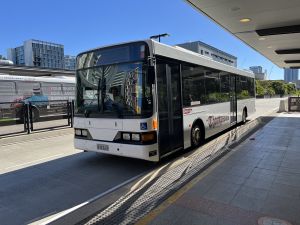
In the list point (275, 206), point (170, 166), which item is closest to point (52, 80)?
point (170, 166)

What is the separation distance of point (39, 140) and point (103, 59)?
234 inches

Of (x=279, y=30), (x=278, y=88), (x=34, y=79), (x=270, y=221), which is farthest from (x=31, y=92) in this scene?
(x=278, y=88)

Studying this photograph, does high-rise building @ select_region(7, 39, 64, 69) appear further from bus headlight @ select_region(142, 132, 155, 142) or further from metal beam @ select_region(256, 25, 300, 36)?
bus headlight @ select_region(142, 132, 155, 142)

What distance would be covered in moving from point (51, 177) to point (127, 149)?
5.91 ft

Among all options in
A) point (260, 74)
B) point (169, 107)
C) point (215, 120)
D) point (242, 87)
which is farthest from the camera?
point (260, 74)

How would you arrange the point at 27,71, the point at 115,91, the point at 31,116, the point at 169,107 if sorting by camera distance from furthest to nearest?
the point at 27,71
the point at 31,116
the point at 169,107
the point at 115,91

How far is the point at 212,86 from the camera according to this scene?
970 cm

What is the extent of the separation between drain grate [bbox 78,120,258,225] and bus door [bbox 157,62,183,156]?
58 cm

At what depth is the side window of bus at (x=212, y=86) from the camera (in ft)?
30.6

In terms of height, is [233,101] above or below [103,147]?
above

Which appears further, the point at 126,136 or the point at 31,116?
the point at 31,116

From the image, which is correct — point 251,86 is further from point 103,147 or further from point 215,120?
point 103,147

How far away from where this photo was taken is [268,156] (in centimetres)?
714

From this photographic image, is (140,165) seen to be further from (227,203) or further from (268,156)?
(268,156)
